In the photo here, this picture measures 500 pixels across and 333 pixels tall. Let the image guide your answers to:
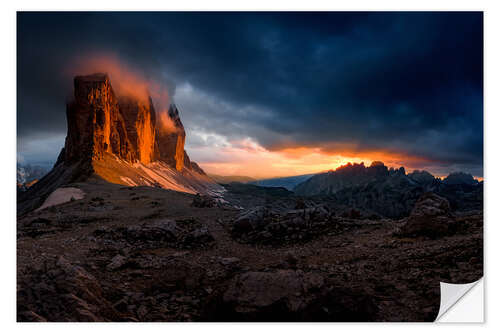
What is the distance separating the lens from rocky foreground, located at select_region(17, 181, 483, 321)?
3850mm

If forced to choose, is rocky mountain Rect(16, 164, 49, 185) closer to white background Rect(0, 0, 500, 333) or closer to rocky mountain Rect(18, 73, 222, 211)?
white background Rect(0, 0, 500, 333)

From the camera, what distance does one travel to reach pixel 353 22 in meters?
6.72

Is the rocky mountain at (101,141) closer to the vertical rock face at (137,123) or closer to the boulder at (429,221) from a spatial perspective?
the vertical rock face at (137,123)

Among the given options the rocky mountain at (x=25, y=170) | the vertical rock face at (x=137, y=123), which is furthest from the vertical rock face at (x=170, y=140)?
the rocky mountain at (x=25, y=170)

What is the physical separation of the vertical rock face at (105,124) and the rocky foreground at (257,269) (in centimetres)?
5381

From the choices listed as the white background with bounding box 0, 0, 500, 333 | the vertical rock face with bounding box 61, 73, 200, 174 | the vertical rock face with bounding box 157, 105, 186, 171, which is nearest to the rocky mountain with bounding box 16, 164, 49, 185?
the white background with bounding box 0, 0, 500, 333

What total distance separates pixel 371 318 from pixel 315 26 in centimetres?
690

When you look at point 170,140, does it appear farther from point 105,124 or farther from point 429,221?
point 429,221

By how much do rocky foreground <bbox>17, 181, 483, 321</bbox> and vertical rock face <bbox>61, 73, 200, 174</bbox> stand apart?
177 feet

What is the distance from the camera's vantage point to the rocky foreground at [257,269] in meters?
3.85

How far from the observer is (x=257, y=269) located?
20.1ft

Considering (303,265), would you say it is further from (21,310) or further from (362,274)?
(21,310)
